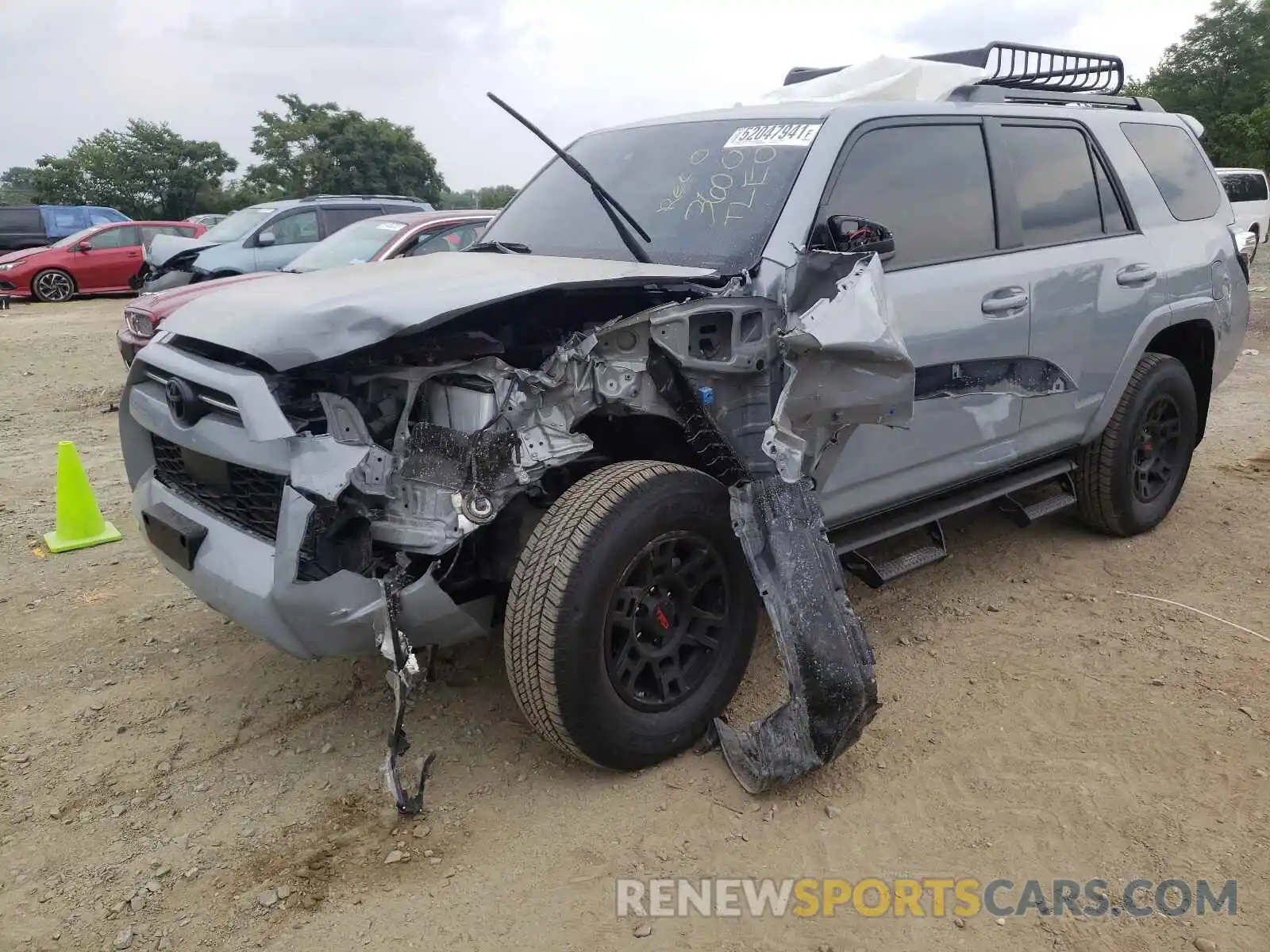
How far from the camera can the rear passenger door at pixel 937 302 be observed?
3.35m

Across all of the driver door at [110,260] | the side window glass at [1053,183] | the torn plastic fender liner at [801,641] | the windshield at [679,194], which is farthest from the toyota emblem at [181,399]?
the driver door at [110,260]

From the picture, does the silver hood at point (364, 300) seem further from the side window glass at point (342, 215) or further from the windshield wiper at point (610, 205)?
the side window glass at point (342, 215)

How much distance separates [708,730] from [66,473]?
3.51 metres

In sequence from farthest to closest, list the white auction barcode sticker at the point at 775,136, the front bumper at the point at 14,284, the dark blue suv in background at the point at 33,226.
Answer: the dark blue suv in background at the point at 33,226, the front bumper at the point at 14,284, the white auction barcode sticker at the point at 775,136

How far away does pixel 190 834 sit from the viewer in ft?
8.85

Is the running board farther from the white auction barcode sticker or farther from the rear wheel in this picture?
the rear wheel

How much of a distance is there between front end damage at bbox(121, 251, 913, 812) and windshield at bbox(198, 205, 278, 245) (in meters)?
9.46

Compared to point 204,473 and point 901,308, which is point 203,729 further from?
point 901,308

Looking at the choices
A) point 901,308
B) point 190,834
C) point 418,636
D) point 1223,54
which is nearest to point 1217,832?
point 901,308

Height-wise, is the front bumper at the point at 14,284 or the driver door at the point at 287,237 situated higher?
the driver door at the point at 287,237

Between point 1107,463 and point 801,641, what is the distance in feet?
8.04

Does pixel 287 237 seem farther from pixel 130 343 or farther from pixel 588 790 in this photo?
pixel 588 790

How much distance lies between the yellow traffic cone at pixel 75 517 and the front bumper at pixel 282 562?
228cm

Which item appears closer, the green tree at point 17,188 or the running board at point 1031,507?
the running board at point 1031,507
